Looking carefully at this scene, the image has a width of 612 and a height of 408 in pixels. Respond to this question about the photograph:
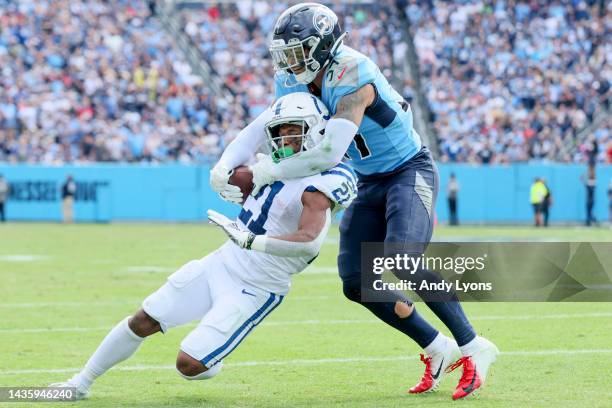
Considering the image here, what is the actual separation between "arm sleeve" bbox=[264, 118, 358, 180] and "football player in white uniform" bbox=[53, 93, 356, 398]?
0.04m

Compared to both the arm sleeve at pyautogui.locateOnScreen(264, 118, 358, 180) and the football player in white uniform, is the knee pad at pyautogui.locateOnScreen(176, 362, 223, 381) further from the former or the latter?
the arm sleeve at pyautogui.locateOnScreen(264, 118, 358, 180)

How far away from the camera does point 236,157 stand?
563 cm

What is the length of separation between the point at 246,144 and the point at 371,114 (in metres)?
0.64

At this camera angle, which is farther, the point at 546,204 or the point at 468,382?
the point at 546,204

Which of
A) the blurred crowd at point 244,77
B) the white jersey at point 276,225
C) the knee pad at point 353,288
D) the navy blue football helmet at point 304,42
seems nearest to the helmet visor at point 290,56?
the navy blue football helmet at point 304,42

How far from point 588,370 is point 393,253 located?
1.43 meters

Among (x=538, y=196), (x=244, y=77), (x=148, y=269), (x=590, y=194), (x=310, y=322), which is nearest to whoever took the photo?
(x=310, y=322)

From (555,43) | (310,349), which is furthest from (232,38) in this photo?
(310,349)

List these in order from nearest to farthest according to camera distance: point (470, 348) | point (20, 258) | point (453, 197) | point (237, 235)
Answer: point (237, 235) < point (470, 348) < point (20, 258) < point (453, 197)

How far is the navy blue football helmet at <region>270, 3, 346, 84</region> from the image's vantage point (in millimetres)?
5570

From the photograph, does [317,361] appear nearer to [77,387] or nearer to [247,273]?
[247,273]

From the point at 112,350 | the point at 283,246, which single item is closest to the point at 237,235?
the point at 283,246

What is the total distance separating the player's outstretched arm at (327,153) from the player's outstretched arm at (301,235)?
5.2 inches

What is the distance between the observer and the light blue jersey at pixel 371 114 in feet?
18.5
